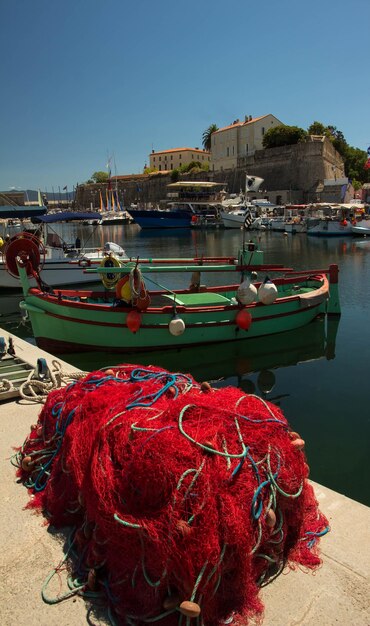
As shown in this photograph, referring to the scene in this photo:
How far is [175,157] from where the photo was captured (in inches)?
4355

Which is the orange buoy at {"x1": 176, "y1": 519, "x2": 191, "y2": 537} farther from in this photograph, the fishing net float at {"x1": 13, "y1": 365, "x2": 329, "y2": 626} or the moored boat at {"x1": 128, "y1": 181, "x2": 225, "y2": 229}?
the moored boat at {"x1": 128, "y1": 181, "x2": 225, "y2": 229}

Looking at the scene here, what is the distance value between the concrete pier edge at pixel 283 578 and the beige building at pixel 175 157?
112 metres

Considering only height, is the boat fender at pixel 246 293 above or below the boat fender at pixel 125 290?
below

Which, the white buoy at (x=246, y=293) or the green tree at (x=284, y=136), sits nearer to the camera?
the white buoy at (x=246, y=293)

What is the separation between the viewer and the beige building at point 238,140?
255 ft

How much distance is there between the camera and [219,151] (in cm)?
8544

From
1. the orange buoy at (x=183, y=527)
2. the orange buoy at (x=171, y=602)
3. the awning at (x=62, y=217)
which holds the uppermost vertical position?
the awning at (x=62, y=217)

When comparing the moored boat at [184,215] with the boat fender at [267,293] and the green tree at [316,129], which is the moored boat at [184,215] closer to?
the green tree at [316,129]

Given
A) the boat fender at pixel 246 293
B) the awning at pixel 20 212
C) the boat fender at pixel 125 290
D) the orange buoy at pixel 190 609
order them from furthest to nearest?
the awning at pixel 20 212 → the boat fender at pixel 246 293 → the boat fender at pixel 125 290 → the orange buoy at pixel 190 609

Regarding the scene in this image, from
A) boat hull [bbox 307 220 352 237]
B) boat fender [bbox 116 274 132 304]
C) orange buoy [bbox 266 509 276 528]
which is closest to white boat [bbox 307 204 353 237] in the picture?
boat hull [bbox 307 220 352 237]

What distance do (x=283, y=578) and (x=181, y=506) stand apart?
2.96ft

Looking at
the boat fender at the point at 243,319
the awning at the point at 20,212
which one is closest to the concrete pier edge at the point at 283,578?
Result: the boat fender at the point at 243,319

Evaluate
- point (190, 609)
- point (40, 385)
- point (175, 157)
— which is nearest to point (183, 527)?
point (190, 609)

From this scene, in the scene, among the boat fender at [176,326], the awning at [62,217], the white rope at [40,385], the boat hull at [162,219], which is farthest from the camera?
the boat hull at [162,219]
